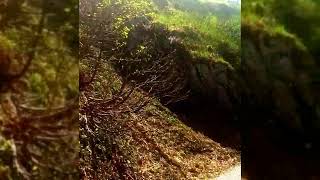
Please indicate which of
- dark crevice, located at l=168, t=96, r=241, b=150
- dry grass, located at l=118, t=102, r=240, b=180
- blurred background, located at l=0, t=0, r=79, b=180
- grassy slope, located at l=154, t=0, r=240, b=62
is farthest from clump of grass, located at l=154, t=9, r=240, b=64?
blurred background, located at l=0, t=0, r=79, b=180

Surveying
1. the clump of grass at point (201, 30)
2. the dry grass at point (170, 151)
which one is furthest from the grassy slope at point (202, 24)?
the dry grass at point (170, 151)

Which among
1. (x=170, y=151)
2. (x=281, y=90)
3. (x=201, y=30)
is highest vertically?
(x=201, y=30)

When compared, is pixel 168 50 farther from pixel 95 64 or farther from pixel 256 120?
pixel 256 120

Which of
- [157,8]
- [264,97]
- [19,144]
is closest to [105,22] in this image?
[157,8]

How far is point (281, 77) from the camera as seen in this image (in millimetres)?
2809

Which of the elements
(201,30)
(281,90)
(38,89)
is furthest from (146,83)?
(38,89)

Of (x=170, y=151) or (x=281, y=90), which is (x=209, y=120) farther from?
(x=281, y=90)

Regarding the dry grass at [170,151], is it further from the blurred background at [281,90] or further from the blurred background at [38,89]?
the blurred background at [38,89]

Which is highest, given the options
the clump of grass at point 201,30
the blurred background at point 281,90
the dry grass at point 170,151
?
the clump of grass at point 201,30

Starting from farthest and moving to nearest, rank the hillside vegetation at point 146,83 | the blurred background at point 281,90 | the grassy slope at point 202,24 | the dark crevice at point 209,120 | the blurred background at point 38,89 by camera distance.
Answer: the grassy slope at point 202,24 → the dark crevice at point 209,120 → the hillside vegetation at point 146,83 → the blurred background at point 281,90 → the blurred background at point 38,89

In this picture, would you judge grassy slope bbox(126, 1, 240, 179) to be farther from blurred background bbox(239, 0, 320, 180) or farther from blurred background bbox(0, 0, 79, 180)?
blurred background bbox(0, 0, 79, 180)

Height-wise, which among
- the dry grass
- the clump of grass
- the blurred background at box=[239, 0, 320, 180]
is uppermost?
the clump of grass

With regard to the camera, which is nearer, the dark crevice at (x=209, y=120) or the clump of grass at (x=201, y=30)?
the dark crevice at (x=209, y=120)

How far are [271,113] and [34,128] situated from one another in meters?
1.53
